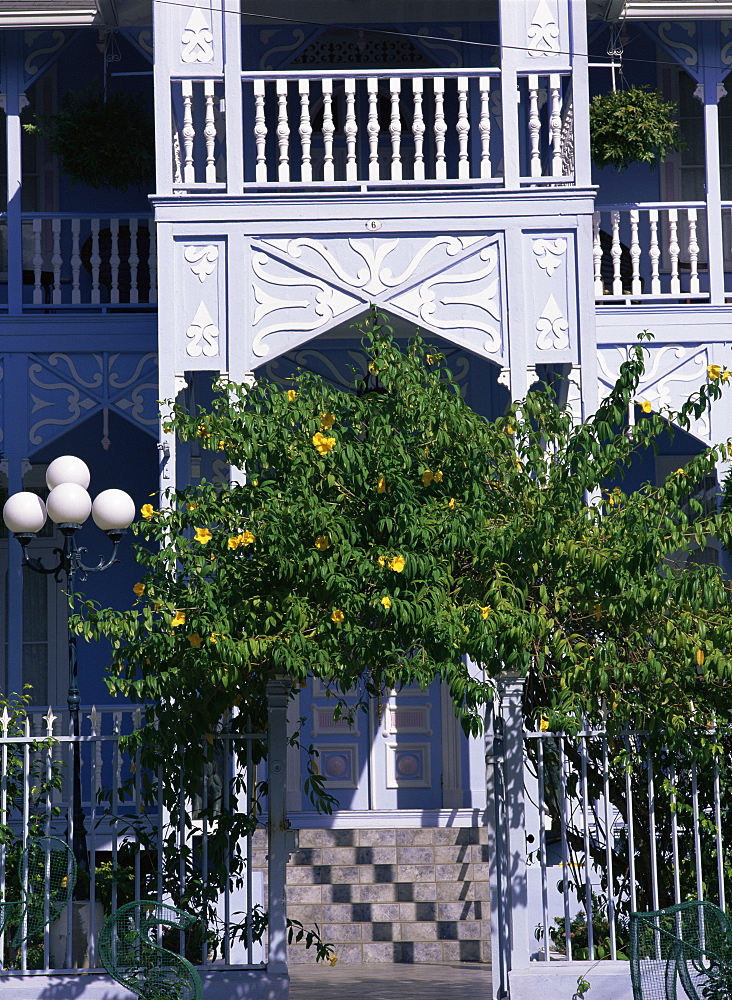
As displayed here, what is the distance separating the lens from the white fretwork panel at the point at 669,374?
374 inches

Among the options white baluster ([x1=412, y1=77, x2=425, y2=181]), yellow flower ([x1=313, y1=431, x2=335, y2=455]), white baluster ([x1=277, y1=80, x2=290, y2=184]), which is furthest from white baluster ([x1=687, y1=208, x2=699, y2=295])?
yellow flower ([x1=313, y1=431, x2=335, y2=455])

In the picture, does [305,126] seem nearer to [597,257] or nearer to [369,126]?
[369,126]

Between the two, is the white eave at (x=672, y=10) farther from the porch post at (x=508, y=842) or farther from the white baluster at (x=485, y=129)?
the porch post at (x=508, y=842)

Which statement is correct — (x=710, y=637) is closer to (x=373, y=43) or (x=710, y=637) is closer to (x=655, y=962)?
(x=655, y=962)

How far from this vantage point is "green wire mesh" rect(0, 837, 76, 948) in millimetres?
6156

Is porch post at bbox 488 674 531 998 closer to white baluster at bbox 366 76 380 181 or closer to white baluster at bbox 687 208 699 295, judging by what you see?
white baluster at bbox 366 76 380 181

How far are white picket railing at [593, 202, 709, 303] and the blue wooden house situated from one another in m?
0.03

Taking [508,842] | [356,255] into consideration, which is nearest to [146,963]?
[508,842]

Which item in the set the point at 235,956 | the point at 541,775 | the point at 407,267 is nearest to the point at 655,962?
the point at 541,775

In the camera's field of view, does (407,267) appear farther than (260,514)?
Yes

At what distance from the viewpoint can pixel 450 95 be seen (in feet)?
36.5

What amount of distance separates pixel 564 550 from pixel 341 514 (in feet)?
3.33

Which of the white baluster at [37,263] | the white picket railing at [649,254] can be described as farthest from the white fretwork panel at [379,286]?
the white baluster at [37,263]

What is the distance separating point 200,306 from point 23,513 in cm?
200
